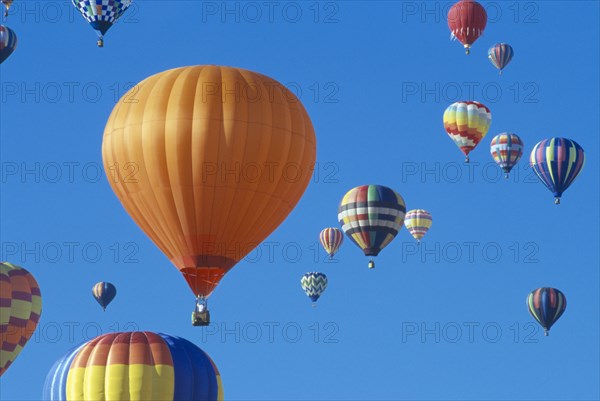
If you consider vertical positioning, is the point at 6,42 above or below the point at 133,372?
above

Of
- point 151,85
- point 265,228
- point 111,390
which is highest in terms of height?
point 151,85

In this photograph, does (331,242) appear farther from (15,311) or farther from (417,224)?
(15,311)

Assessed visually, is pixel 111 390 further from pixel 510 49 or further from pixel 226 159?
pixel 510 49

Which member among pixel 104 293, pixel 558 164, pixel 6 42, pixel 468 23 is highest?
pixel 468 23

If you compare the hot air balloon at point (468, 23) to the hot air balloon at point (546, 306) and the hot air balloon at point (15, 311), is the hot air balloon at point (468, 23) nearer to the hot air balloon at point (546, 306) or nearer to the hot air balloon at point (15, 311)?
the hot air balloon at point (546, 306)

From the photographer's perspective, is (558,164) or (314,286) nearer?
(558,164)

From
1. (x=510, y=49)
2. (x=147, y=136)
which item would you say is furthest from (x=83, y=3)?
(x=510, y=49)

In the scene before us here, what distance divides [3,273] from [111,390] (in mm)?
7651


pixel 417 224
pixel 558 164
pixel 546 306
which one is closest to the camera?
pixel 546 306

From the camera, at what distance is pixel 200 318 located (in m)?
43.5

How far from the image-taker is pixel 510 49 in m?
68.5

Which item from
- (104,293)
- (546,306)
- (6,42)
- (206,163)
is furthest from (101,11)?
(546,306)

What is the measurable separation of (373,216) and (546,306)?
7280 mm

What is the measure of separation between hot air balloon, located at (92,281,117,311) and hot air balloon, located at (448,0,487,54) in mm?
14272
